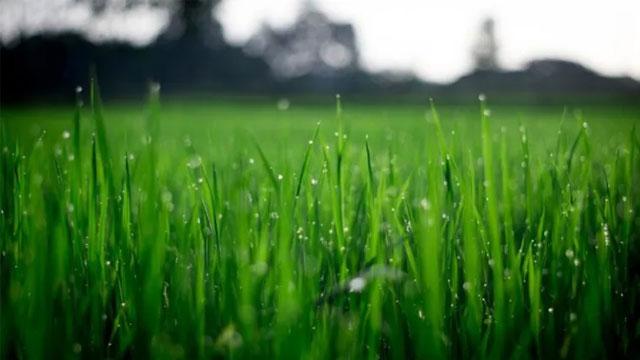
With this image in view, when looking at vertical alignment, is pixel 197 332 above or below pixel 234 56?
below

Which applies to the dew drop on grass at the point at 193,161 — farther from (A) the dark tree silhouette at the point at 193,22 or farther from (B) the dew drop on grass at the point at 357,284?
(A) the dark tree silhouette at the point at 193,22

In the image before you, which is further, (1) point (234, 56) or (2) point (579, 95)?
(1) point (234, 56)

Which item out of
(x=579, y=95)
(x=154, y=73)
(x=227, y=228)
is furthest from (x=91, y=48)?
(x=227, y=228)

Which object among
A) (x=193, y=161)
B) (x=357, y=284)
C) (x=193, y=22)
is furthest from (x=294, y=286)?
(x=193, y=22)

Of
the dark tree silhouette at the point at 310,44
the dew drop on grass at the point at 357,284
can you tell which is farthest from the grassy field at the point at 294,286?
the dark tree silhouette at the point at 310,44

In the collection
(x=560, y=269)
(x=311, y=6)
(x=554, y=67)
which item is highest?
(x=311, y=6)

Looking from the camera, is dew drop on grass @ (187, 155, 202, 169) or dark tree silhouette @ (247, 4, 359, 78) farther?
dark tree silhouette @ (247, 4, 359, 78)

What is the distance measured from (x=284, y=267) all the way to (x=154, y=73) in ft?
80.9

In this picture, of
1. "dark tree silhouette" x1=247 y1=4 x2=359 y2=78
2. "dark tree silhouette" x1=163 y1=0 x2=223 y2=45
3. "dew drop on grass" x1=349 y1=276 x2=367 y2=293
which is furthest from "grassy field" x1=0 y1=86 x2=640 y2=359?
"dark tree silhouette" x1=247 y1=4 x2=359 y2=78

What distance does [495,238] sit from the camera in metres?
0.70

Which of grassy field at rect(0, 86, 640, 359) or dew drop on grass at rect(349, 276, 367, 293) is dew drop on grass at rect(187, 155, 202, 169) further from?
dew drop on grass at rect(349, 276, 367, 293)

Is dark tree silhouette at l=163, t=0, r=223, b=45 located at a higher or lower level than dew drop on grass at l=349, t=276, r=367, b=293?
higher

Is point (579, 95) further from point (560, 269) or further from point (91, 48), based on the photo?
point (560, 269)

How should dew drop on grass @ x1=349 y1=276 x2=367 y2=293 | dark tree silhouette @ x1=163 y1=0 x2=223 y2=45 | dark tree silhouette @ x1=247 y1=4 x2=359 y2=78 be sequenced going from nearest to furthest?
dew drop on grass @ x1=349 y1=276 x2=367 y2=293 < dark tree silhouette @ x1=163 y1=0 x2=223 y2=45 < dark tree silhouette @ x1=247 y1=4 x2=359 y2=78
